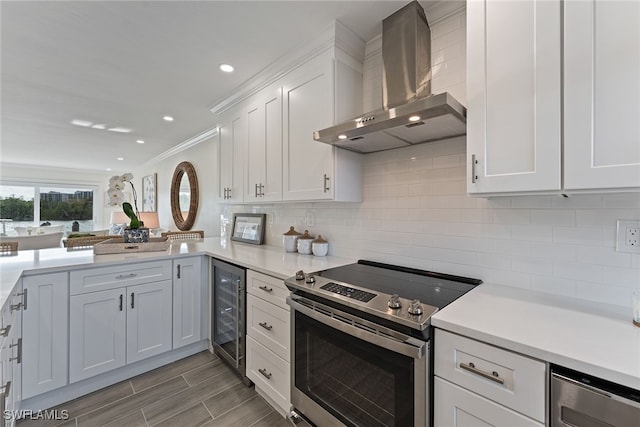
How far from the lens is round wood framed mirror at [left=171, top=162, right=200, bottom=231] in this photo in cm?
465

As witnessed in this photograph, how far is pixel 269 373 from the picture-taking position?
1.76m

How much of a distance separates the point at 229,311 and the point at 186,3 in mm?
2147

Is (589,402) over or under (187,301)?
over

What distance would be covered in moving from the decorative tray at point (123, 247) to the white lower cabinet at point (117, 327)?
1.38 ft

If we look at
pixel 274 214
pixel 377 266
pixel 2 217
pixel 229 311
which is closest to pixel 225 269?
pixel 229 311

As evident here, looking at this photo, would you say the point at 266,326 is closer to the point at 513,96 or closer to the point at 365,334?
the point at 365,334

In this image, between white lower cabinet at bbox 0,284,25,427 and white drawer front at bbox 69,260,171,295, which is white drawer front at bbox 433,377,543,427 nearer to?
white lower cabinet at bbox 0,284,25,427

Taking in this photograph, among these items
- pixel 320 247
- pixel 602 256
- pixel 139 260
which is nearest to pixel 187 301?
pixel 139 260

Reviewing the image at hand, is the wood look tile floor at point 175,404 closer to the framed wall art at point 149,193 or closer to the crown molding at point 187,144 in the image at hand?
the crown molding at point 187,144

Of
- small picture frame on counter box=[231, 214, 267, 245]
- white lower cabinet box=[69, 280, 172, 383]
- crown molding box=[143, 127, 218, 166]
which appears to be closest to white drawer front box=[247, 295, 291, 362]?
white lower cabinet box=[69, 280, 172, 383]

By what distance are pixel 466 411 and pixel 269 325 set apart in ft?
3.83

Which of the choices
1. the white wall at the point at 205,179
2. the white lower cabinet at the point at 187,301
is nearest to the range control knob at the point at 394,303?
the white lower cabinet at the point at 187,301

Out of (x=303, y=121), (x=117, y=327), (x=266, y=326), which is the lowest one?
(x=117, y=327)

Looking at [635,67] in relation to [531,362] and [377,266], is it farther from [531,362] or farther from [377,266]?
[377,266]
